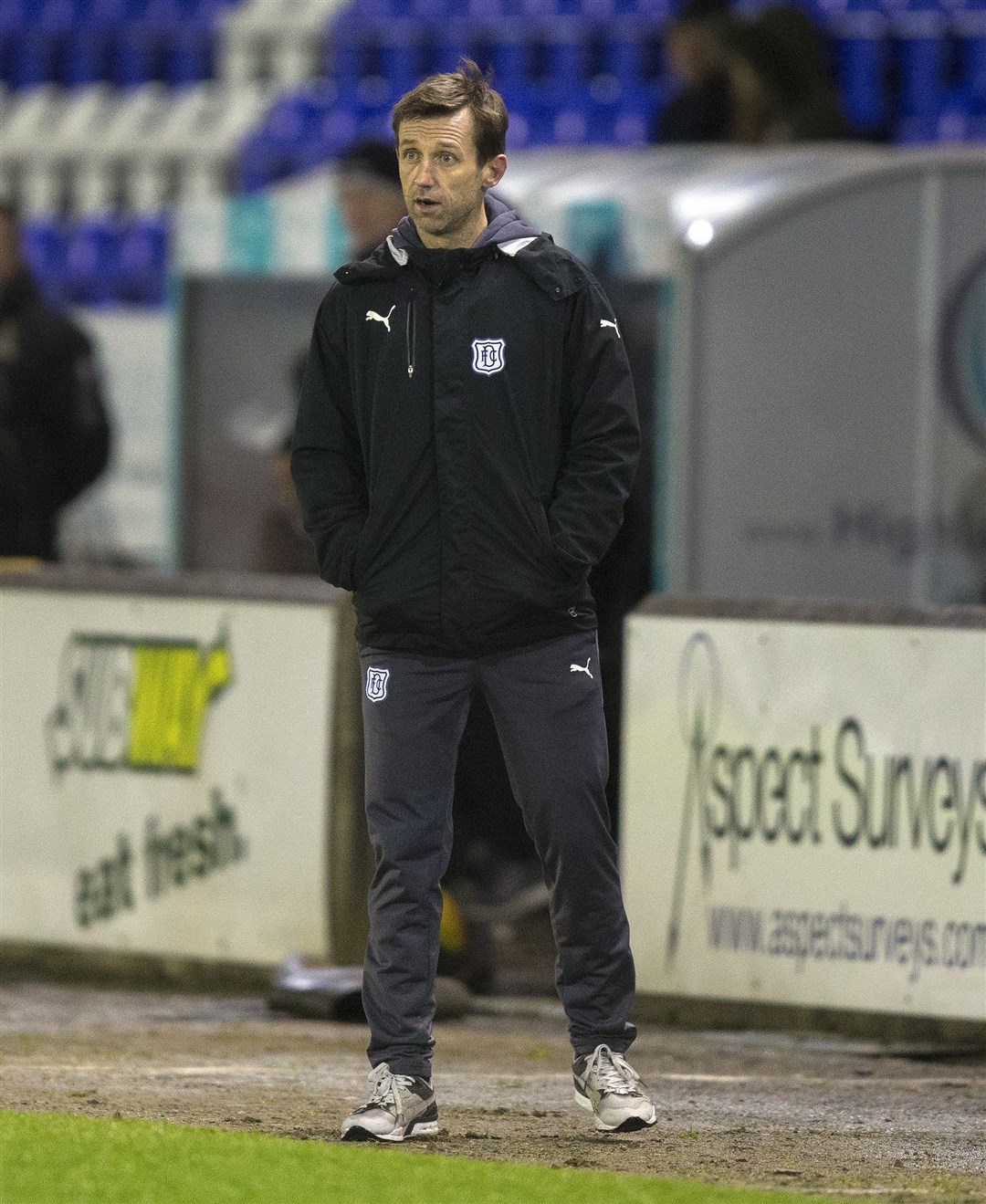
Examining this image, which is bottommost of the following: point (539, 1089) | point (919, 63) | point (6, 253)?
point (539, 1089)

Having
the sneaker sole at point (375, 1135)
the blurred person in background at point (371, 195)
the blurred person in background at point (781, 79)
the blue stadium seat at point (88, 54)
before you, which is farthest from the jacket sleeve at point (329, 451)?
the blue stadium seat at point (88, 54)

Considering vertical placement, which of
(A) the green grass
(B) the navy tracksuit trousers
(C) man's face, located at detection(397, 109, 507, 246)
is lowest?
(A) the green grass

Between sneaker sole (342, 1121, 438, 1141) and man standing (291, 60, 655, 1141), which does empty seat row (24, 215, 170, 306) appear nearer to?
man standing (291, 60, 655, 1141)

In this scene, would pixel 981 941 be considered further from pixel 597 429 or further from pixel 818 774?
pixel 597 429

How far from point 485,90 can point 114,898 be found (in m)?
3.97

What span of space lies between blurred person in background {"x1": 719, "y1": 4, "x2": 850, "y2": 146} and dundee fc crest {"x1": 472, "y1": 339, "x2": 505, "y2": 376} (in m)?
6.28

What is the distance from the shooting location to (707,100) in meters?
11.5

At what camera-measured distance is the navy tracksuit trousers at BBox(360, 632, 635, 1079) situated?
193 inches

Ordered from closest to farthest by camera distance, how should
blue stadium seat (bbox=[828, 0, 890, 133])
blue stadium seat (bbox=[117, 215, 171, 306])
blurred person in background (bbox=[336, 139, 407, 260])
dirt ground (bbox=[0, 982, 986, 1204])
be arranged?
1. dirt ground (bbox=[0, 982, 986, 1204])
2. blurred person in background (bbox=[336, 139, 407, 260])
3. blue stadium seat (bbox=[828, 0, 890, 133])
4. blue stadium seat (bbox=[117, 215, 171, 306])

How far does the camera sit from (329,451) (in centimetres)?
497

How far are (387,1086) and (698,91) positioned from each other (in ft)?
24.5

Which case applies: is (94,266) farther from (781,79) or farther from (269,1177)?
(269,1177)

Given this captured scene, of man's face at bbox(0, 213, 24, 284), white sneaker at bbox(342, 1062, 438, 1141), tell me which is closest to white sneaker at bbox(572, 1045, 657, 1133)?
white sneaker at bbox(342, 1062, 438, 1141)

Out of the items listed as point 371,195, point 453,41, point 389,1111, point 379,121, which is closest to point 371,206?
point 371,195
